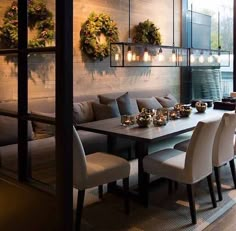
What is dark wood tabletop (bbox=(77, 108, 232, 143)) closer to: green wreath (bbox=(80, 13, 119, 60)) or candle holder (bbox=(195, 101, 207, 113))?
candle holder (bbox=(195, 101, 207, 113))

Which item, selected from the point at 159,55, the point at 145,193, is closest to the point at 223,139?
the point at 145,193

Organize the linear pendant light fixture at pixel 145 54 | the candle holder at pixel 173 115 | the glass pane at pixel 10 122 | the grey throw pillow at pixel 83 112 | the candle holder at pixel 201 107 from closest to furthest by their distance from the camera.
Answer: the glass pane at pixel 10 122, the candle holder at pixel 173 115, the linear pendant light fixture at pixel 145 54, the candle holder at pixel 201 107, the grey throw pillow at pixel 83 112

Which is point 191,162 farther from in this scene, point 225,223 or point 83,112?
point 83,112

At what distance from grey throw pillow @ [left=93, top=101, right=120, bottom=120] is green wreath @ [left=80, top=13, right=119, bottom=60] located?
0.84 m

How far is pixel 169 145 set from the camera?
5.61 meters

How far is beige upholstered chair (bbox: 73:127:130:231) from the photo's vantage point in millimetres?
2762

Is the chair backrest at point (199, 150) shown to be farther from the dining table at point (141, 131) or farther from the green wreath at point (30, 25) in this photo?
→ the green wreath at point (30, 25)

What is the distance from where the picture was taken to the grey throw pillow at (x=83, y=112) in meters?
4.88

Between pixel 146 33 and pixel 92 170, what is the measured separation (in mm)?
3963

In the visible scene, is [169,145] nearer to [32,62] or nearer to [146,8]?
[146,8]

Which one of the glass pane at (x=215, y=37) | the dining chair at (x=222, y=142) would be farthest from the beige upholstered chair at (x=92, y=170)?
the glass pane at (x=215, y=37)

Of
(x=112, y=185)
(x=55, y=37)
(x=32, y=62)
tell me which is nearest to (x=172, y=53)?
(x=112, y=185)

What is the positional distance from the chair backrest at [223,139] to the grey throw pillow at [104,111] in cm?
193

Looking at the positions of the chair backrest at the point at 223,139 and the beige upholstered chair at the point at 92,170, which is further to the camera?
the chair backrest at the point at 223,139
